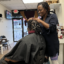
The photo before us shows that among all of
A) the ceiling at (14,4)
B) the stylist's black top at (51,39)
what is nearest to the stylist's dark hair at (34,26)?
the stylist's black top at (51,39)

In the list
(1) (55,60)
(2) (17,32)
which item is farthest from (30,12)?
(1) (55,60)

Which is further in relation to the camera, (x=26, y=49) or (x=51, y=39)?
(x=51, y=39)

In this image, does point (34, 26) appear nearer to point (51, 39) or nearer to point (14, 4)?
point (51, 39)

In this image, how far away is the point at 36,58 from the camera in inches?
37.5

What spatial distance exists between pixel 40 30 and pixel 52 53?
1.09 ft

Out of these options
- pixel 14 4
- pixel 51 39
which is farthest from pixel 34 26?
pixel 14 4

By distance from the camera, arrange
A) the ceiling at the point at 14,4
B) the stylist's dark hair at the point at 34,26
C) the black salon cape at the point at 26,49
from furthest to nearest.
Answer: the ceiling at the point at 14,4 → the stylist's dark hair at the point at 34,26 → the black salon cape at the point at 26,49

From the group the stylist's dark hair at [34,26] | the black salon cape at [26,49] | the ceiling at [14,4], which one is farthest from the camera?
the ceiling at [14,4]

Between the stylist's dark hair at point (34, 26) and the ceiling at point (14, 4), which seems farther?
the ceiling at point (14, 4)

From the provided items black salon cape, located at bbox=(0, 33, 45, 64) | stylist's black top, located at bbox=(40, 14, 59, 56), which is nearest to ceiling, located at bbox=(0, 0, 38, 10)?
stylist's black top, located at bbox=(40, 14, 59, 56)

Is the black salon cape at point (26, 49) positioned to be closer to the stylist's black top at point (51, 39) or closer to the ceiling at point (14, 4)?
the stylist's black top at point (51, 39)

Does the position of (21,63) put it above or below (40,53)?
below

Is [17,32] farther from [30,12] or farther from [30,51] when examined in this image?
[30,51]

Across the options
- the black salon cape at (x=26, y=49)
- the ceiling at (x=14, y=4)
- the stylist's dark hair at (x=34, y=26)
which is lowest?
the black salon cape at (x=26, y=49)
